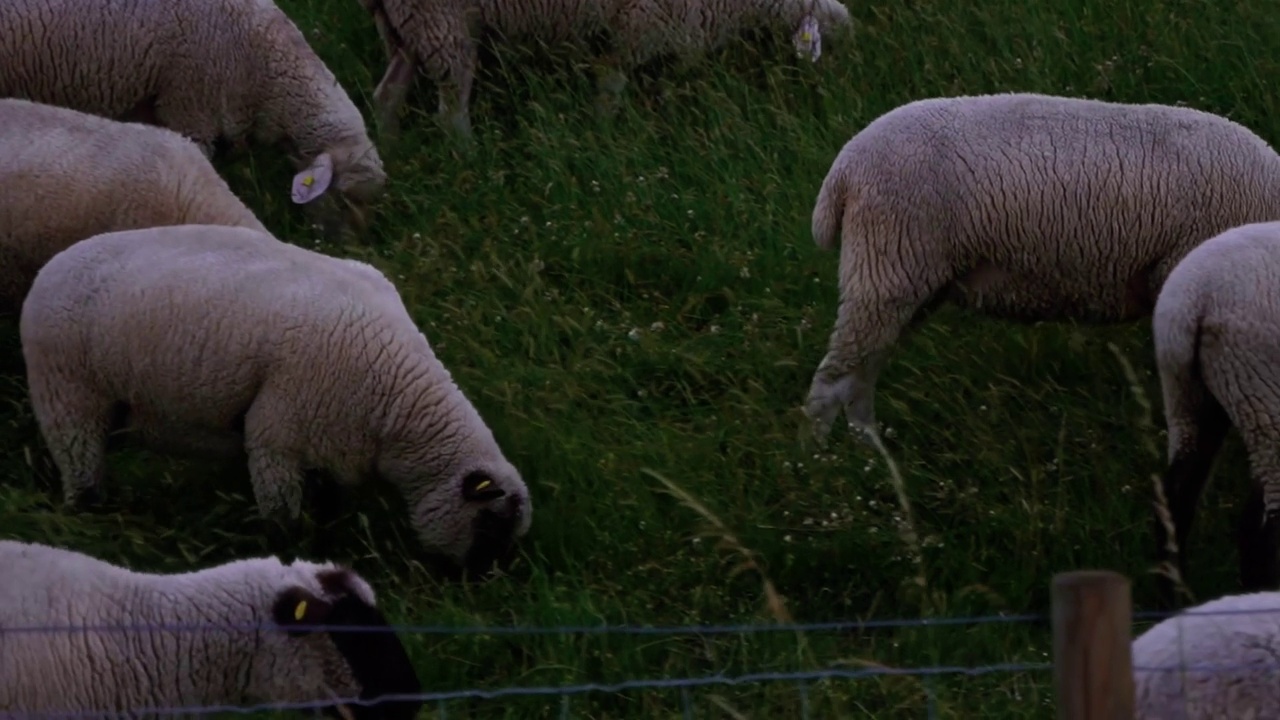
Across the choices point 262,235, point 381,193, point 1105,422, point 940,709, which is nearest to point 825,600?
point 940,709

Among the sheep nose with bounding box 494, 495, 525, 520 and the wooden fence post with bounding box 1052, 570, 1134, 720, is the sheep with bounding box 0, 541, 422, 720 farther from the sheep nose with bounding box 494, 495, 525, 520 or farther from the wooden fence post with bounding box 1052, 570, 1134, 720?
the wooden fence post with bounding box 1052, 570, 1134, 720

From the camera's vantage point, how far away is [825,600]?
5.60 m

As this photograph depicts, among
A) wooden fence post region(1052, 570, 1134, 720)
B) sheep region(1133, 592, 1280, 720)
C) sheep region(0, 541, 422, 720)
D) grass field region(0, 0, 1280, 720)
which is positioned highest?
wooden fence post region(1052, 570, 1134, 720)

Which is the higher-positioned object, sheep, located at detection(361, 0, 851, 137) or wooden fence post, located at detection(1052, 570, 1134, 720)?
wooden fence post, located at detection(1052, 570, 1134, 720)

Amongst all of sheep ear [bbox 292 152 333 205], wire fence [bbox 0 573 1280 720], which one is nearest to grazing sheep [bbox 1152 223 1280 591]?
wire fence [bbox 0 573 1280 720]

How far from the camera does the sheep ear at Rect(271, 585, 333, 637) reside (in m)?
4.23

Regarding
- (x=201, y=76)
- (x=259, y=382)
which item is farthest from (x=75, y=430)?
(x=201, y=76)

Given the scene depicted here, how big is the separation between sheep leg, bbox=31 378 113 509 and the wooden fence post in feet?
12.8

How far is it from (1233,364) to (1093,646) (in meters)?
2.80

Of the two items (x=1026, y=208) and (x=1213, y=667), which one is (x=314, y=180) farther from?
(x=1213, y=667)

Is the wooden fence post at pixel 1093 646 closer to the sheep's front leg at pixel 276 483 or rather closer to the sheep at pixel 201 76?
the sheep's front leg at pixel 276 483

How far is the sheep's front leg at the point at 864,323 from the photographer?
19.9 feet

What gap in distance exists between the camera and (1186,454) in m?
5.41

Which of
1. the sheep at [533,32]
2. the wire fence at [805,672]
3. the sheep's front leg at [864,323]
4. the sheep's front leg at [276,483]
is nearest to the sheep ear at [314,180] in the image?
the sheep at [533,32]
